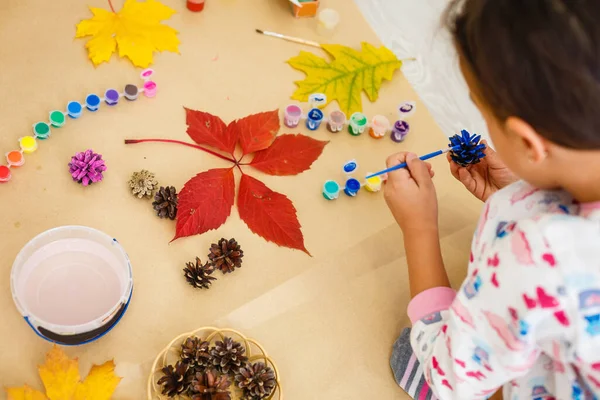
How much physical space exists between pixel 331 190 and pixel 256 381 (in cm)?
32

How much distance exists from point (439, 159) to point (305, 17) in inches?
15.0

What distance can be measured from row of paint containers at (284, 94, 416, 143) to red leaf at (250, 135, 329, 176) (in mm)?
36

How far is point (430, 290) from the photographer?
2.42ft

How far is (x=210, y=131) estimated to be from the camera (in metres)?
0.90

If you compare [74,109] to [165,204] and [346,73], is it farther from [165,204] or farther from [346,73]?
[346,73]

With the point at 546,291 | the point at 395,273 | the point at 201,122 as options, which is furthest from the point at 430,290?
the point at 201,122

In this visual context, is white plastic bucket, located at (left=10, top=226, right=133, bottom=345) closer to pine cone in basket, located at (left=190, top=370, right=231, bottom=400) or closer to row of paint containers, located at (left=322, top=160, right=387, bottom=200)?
pine cone in basket, located at (left=190, top=370, right=231, bottom=400)

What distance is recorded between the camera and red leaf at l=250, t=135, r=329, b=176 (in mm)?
893

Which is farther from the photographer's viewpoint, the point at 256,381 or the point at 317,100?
the point at 317,100

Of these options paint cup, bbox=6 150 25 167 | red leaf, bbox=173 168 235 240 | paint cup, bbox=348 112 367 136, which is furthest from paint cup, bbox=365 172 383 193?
paint cup, bbox=6 150 25 167

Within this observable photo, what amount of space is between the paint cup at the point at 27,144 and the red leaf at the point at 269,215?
313 mm

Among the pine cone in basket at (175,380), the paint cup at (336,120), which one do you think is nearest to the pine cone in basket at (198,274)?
the pine cone in basket at (175,380)

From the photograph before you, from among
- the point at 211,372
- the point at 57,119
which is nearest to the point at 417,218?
the point at 211,372

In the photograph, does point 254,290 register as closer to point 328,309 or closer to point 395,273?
point 328,309
